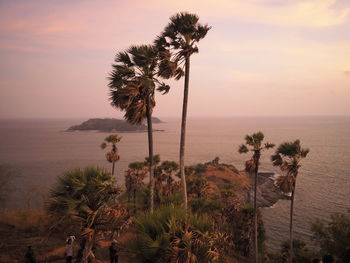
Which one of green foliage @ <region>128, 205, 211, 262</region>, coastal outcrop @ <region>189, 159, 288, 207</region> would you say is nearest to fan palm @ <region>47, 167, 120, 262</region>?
green foliage @ <region>128, 205, 211, 262</region>

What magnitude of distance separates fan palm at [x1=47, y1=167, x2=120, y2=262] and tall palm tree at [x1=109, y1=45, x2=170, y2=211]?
4264 millimetres

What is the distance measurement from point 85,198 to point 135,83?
629 cm

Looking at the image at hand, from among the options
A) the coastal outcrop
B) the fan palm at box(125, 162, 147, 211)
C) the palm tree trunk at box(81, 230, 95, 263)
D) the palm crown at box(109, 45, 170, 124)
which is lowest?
the coastal outcrop

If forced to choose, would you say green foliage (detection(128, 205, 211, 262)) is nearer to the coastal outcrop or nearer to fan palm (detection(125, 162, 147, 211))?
fan palm (detection(125, 162, 147, 211))

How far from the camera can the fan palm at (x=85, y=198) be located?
9750mm

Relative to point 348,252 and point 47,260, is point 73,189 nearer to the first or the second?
point 47,260

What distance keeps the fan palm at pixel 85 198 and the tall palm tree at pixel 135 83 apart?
4.26 m

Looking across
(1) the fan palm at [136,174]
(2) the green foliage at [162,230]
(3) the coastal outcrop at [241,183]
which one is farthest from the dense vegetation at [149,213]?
(3) the coastal outcrop at [241,183]

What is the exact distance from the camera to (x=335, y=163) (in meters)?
91.1

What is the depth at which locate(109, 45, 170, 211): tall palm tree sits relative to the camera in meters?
13.4

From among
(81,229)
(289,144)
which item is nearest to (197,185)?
(289,144)

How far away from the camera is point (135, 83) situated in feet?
44.8

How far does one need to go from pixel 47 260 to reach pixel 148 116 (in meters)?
9.55

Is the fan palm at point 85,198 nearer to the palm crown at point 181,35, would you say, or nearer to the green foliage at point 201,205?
the palm crown at point 181,35
